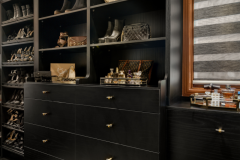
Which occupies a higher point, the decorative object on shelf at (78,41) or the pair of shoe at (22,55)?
the decorative object on shelf at (78,41)

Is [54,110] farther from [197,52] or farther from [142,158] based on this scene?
[197,52]

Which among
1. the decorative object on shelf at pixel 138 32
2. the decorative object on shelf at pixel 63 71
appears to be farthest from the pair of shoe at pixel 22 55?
the decorative object on shelf at pixel 138 32

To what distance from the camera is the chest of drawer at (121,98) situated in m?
1.39

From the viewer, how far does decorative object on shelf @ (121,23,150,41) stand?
1.71 meters

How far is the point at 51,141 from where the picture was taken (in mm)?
1922

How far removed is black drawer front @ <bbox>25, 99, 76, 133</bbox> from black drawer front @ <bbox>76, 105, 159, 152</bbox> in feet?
0.33

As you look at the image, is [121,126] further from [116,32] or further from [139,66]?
[116,32]

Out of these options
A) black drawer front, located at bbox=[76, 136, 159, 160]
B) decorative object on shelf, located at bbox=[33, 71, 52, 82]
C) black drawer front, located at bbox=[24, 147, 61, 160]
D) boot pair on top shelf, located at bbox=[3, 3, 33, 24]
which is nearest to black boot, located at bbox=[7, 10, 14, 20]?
boot pair on top shelf, located at bbox=[3, 3, 33, 24]

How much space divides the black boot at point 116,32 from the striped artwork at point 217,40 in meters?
0.71

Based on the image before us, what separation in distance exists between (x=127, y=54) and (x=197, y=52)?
70 cm

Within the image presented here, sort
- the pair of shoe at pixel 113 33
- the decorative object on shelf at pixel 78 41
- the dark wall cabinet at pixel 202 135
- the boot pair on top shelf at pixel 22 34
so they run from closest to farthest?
the dark wall cabinet at pixel 202 135, the pair of shoe at pixel 113 33, the decorative object on shelf at pixel 78 41, the boot pair on top shelf at pixel 22 34

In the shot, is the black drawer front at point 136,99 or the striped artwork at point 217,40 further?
the striped artwork at point 217,40

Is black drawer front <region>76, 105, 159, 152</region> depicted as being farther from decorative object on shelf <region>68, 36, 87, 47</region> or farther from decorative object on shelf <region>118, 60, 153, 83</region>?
decorative object on shelf <region>68, 36, 87, 47</region>

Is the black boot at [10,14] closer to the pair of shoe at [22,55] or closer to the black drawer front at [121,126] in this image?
the pair of shoe at [22,55]
